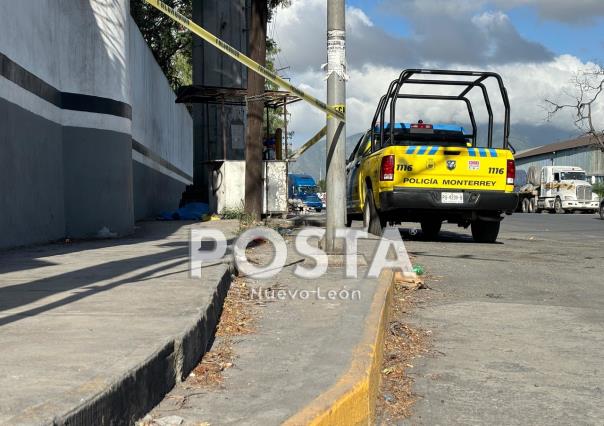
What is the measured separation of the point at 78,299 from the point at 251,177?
934 cm

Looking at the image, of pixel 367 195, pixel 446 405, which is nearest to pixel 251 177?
pixel 367 195

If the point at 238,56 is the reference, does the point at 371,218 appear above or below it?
below

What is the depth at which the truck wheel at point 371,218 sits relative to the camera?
1158 cm

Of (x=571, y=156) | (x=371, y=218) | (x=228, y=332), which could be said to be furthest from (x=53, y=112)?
(x=571, y=156)

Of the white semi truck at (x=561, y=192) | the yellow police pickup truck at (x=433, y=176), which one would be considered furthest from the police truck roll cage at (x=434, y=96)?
the white semi truck at (x=561, y=192)

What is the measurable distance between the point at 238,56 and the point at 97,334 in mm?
3531

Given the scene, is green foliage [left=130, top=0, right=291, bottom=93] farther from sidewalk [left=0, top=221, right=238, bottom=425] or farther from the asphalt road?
sidewalk [left=0, top=221, right=238, bottom=425]

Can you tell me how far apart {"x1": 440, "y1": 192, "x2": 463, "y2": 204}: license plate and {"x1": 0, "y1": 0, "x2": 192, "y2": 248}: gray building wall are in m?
5.02

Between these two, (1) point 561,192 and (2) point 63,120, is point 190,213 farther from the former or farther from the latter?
(1) point 561,192

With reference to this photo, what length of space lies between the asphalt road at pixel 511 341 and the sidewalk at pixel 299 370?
0.42 meters

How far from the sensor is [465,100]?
13.2 m

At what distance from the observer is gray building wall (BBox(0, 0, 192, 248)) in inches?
341

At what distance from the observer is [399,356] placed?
4719 millimetres

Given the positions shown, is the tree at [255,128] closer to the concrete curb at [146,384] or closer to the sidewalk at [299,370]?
the sidewalk at [299,370]
